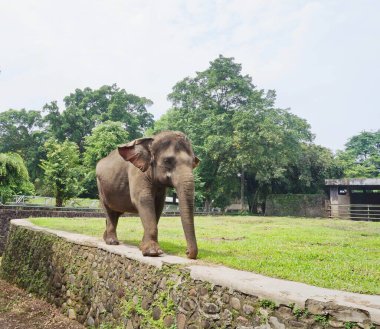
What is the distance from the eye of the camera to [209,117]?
33156mm

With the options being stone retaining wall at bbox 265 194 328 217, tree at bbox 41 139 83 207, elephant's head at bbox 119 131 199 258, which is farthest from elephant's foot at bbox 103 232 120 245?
stone retaining wall at bbox 265 194 328 217

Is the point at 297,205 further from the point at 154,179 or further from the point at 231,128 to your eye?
the point at 154,179

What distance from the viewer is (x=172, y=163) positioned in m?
6.24

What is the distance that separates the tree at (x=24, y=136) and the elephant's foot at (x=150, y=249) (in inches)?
1592

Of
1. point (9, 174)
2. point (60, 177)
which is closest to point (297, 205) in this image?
point (60, 177)

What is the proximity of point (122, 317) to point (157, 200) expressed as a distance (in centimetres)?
205

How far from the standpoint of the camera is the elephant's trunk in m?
5.83

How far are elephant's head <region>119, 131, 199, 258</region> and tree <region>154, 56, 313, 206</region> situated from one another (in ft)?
79.3

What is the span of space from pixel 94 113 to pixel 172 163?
143 ft

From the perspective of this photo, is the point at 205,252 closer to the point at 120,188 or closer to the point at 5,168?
the point at 120,188

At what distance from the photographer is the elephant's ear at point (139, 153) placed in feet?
21.4

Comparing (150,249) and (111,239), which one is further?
(111,239)

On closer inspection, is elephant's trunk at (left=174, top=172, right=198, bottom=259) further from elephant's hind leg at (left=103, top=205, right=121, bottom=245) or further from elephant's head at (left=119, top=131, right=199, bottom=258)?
elephant's hind leg at (left=103, top=205, right=121, bottom=245)

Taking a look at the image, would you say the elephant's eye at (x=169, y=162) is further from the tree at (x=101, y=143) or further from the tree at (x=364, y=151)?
the tree at (x=364, y=151)
